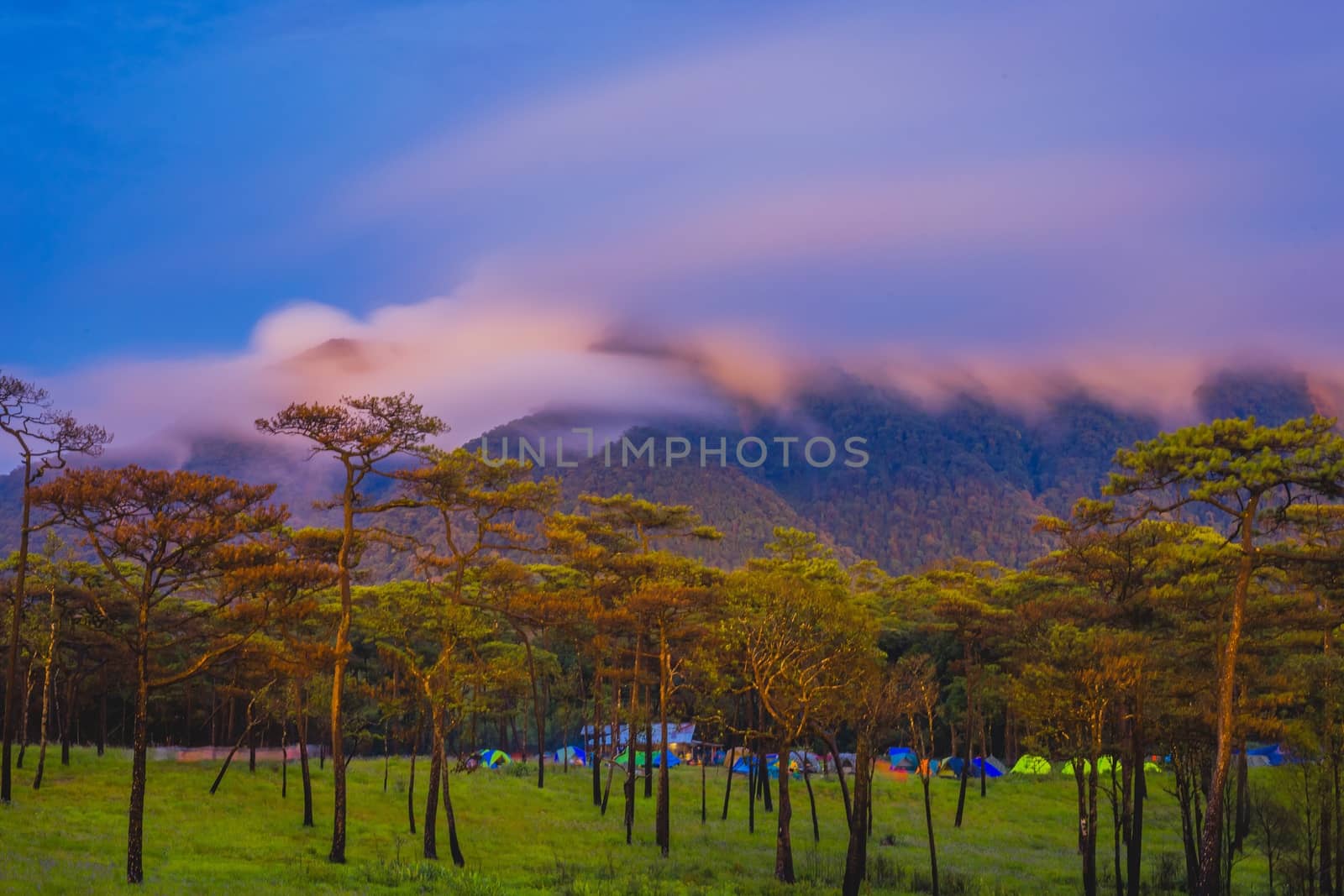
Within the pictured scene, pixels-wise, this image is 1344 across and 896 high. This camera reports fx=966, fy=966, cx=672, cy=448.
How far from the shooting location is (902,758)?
8119cm

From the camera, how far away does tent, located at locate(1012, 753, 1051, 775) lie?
211 feet

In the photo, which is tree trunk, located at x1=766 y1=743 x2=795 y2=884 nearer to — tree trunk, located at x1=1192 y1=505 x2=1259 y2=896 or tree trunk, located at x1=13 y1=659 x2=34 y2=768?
tree trunk, located at x1=1192 y1=505 x2=1259 y2=896

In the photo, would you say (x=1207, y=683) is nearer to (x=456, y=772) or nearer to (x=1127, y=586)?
(x=1127, y=586)

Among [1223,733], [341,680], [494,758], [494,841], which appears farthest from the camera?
[494,758]

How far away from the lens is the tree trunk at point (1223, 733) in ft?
87.2

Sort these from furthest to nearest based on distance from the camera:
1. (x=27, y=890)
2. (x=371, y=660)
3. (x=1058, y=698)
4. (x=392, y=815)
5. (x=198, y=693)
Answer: (x=371, y=660), (x=198, y=693), (x=392, y=815), (x=1058, y=698), (x=27, y=890)

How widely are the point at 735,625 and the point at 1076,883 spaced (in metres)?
16.4

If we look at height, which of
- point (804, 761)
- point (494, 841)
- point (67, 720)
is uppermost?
point (67, 720)

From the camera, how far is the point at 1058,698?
32.1 metres

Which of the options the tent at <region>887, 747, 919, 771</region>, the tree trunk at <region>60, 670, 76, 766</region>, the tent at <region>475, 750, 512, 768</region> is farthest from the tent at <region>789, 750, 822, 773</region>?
the tree trunk at <region>60, 670, 76, 766</region>

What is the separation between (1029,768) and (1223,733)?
4393 cm

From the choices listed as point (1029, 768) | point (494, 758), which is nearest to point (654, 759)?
point (494, 758)

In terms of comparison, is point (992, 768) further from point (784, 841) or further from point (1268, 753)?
point (784, 841)

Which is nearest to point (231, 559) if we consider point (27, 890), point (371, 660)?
point (27, 890)
